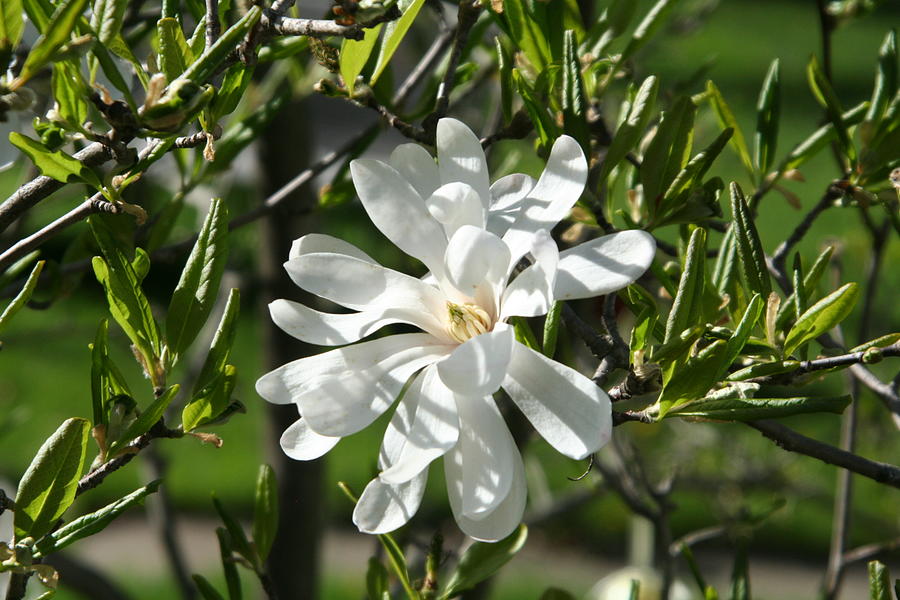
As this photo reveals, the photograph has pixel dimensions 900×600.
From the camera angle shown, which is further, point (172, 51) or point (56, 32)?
point (172, 51)

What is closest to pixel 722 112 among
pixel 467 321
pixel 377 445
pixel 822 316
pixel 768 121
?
pixel 768 121

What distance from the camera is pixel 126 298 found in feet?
2.21

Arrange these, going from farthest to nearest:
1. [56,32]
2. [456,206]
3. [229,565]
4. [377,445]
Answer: [377,445] → [229,565] → [456,206] → [56,32]

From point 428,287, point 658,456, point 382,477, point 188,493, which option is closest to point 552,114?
point 428,287

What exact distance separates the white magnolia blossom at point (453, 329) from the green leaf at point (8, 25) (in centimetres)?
20

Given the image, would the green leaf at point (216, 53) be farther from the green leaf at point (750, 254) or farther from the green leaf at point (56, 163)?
the green leaf at point (750, 254)

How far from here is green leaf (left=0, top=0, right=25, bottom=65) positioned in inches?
21.0

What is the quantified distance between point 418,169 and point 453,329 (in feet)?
0.40

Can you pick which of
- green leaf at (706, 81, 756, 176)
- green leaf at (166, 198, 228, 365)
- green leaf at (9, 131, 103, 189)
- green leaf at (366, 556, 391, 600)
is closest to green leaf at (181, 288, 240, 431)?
green leaf at (166, 198, 228, 365)

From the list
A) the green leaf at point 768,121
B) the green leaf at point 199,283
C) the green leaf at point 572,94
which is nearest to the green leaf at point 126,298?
the green leaf at point 199,283

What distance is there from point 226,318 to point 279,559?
983 mm

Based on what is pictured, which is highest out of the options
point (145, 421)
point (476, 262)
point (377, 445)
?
point (476, 262)

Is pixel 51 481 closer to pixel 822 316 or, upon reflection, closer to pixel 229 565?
pixel 229 565

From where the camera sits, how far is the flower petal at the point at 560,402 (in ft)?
1.81
